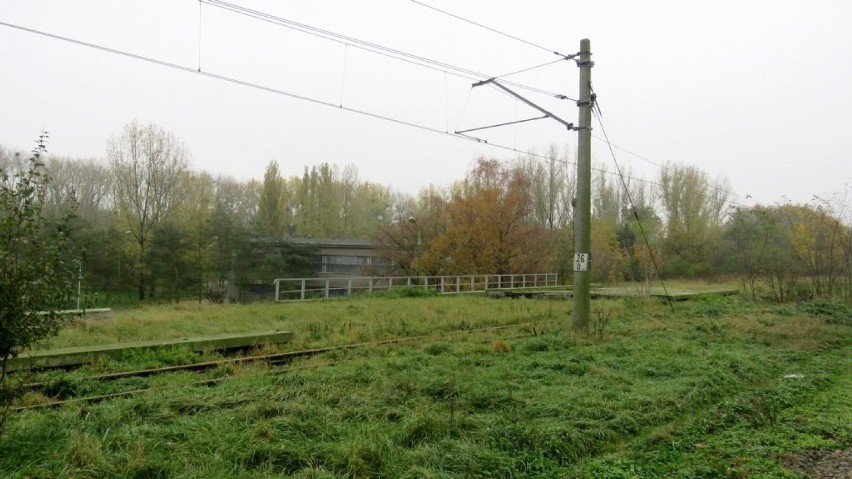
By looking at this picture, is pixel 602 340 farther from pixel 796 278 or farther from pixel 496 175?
pixel 496 175

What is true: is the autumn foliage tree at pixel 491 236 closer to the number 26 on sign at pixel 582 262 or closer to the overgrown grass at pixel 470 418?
the number 26 on sign at pixel 582 262

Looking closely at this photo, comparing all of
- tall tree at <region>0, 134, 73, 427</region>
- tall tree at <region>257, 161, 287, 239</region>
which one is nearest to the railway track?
tall tree at <region>0, 134, 73, 427</region>

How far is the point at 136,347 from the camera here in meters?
9.85

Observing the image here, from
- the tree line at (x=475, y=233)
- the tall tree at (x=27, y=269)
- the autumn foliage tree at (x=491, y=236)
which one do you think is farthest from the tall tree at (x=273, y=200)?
the tall tree at (x=27, y=269)

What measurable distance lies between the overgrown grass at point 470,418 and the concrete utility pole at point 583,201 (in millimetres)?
2069

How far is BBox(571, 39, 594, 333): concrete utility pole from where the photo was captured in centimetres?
1291

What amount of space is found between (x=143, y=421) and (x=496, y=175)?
4097 cm

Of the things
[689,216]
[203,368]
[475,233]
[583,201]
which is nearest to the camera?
[203,368]

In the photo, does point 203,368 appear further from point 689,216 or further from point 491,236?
point 689,216

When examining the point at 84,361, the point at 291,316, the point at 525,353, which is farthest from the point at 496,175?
the point at 84,361

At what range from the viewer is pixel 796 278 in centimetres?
2502

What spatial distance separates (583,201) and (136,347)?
10.1 metres

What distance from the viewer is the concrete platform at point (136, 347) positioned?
8.50 metres

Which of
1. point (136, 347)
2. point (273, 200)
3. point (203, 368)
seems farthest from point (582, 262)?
point (273, 200)
